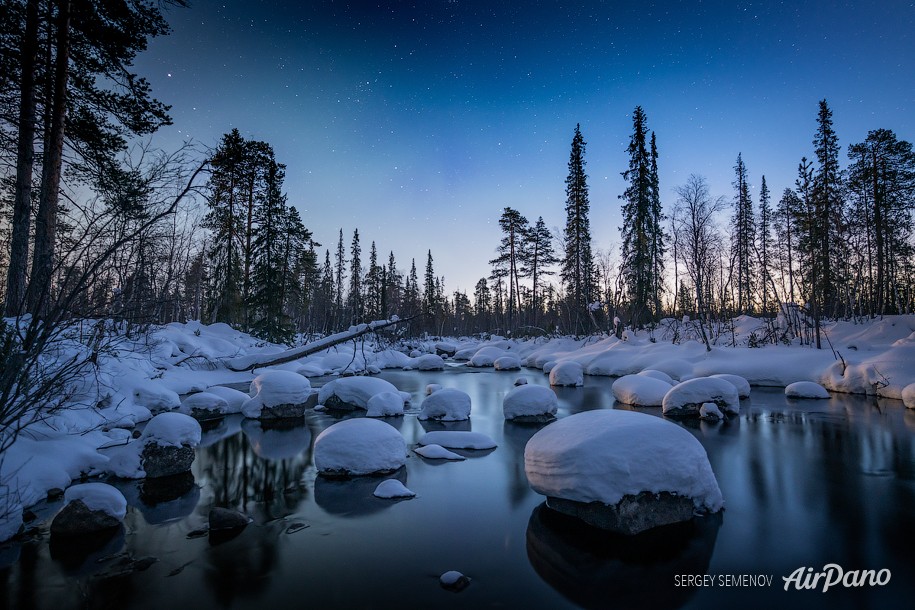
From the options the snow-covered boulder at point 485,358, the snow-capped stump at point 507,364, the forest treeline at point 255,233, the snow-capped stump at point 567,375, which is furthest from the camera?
the snow-covered boulder at point 485,358

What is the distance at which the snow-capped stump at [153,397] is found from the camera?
415 inches

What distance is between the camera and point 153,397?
1068 cm

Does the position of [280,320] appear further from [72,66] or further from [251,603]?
[251,603]

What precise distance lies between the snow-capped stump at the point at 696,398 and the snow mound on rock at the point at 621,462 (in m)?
6.66

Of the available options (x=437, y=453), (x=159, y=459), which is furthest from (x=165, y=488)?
(x=437, y=453)

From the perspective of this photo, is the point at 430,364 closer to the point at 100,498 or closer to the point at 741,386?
the point at 741,386

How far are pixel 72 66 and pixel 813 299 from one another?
84.1ft

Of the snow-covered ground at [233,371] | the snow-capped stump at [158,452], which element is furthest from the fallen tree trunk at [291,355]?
the snow-capped stump at [158,452]

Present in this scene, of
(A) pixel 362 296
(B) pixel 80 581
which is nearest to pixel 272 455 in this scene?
(B) pixel 80 581

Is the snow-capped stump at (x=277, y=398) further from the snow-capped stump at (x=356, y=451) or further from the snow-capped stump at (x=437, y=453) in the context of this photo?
the snow-capped stump at (x=437, y=453)

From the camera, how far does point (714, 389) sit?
38.2 ft

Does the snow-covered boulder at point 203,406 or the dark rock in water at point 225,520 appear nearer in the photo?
the dark rock in water at point 225,520

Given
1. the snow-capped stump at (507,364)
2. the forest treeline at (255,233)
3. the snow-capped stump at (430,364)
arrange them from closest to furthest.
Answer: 1. the forest treeline at (255,233)
2. the snow-capped stump at (507,364)
3. the snow-capped stump at (430,364)

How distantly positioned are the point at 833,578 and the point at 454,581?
3.97 metres
